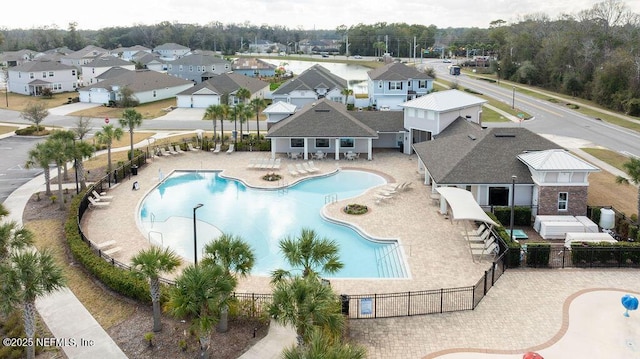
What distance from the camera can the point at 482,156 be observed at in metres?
35.8

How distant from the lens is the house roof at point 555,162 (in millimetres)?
32188

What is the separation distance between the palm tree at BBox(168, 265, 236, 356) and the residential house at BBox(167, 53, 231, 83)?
319 ft

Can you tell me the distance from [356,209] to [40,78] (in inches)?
3457

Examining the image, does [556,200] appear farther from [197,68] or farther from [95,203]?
[197,68]

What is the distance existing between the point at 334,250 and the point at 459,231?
12.9 meters

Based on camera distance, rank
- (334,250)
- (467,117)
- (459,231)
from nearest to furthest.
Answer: (334,250) < (459,231) < (467,117)

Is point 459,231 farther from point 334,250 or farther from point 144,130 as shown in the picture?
point 144,130

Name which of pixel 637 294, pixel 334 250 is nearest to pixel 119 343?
pixel 334 250

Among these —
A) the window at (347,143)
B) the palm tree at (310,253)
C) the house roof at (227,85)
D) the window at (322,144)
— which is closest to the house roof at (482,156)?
the window at (347,143)

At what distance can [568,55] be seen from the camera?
101875mm

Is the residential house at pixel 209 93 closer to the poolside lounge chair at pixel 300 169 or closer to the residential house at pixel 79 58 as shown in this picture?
the poolside lounge chair at pixel 300 169

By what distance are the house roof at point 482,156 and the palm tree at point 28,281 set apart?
2283 cm

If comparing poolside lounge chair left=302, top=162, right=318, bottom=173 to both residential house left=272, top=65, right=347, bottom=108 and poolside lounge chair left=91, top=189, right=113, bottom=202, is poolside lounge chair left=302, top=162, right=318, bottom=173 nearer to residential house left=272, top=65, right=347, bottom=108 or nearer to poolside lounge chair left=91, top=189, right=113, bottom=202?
poolside lounge chair left=91, top=189, right=113, bottom=202

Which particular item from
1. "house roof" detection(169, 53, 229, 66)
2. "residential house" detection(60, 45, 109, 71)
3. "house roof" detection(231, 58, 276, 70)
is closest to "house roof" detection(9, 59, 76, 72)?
"house roof" detection(169, 53, 229, 66)
